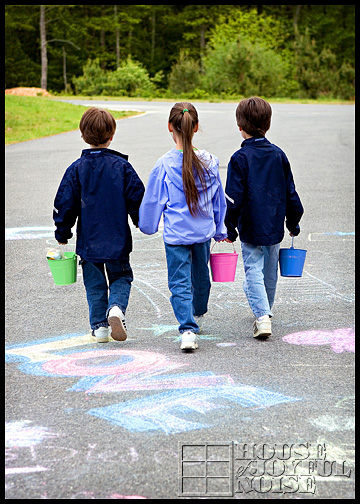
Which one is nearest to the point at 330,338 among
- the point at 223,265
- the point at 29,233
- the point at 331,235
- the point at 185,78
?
the point at 223,265

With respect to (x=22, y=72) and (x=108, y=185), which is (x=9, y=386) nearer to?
(x=108, y=185)

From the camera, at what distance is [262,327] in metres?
4.62

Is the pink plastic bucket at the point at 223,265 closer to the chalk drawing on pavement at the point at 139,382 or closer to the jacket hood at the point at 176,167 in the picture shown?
the jacket hood at the point at 176,167

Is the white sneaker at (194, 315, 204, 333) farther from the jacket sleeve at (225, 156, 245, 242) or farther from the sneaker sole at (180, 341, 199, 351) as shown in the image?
the jacket sleeve at (225, 156, 245, 242)

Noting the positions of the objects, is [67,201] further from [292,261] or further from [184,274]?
[292,261]

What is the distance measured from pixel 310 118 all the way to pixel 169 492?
71.0 ft

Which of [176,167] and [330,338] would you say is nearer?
[176,167]

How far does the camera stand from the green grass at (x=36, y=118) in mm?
18453

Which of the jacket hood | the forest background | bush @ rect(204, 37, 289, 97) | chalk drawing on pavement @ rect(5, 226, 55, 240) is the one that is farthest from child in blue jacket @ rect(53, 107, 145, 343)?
the forest background

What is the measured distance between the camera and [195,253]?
4637 millimetres

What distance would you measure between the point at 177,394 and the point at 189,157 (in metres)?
1.48

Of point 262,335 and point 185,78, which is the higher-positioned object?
point 185,78

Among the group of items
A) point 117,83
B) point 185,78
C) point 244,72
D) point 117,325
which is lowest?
point 117,325

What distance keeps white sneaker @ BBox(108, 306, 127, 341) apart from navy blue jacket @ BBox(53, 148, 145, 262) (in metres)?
0.36
